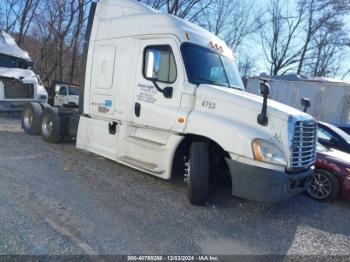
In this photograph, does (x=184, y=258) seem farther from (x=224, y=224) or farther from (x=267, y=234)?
(x=267, y=234)

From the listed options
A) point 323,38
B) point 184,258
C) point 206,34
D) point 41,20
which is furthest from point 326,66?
point 184,258

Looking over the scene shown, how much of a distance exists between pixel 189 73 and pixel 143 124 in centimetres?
127

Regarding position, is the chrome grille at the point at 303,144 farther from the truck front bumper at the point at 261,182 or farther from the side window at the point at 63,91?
the side window at the point at 63,91

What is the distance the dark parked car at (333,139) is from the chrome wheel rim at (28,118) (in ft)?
25.9

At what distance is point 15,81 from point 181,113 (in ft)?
32.5

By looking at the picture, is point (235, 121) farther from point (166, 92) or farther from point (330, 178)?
point (330, 178)

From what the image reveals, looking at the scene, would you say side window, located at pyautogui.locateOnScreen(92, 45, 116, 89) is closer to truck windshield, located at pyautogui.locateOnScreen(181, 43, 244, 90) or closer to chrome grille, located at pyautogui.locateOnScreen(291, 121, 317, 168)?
truck windshield, located at pyautogui.locateOnScreen(181, 43, 244, 90)

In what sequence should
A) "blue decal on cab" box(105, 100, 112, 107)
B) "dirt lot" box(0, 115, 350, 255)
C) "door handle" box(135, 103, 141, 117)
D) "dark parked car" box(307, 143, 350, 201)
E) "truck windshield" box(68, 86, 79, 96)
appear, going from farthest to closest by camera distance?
"truck windshield" box(68, 86, 79, 96) → "blue decal on cab" box(105, 100, 112, 107) → "dark parked car" box(307, 143, 350, 201) → "door handle" box(135, 103, 141, 117) → "dirt lot" box(0, 115, 350, 255)

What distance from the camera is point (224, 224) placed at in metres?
4.27

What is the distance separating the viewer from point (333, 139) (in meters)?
7.22

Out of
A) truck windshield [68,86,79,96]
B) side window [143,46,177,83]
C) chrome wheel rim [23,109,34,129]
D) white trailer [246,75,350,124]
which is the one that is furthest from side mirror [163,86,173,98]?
truck windshield [68,86,79,96]

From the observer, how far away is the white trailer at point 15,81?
466 inches

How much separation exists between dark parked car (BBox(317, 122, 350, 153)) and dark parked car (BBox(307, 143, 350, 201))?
1017mm

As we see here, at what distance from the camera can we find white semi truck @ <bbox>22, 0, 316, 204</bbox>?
4.15 m
